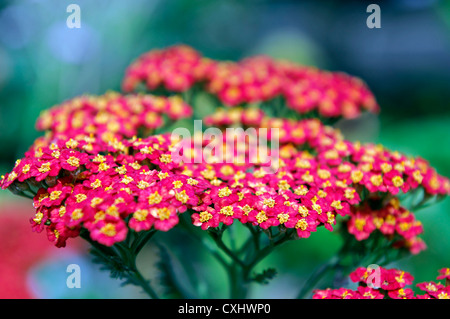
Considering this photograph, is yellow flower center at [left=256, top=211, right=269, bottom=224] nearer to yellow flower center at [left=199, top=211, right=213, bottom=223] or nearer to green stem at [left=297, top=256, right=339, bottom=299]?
yellow flower center at [left=199, top=211, right=213, bottom=223]

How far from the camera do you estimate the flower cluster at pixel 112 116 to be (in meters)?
1.79

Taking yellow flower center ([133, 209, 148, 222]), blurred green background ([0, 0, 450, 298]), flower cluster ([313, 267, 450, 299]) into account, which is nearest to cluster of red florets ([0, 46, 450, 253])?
yellow flower center ([133, 209, 148, 222])

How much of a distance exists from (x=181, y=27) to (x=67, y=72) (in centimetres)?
187

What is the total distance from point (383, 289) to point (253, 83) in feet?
4.12

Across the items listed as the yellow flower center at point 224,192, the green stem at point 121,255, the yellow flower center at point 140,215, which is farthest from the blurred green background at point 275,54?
the yellow flower center at point 140,215

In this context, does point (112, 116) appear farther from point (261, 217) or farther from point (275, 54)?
point (275, 54)

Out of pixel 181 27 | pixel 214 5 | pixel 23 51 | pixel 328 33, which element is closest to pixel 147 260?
pixel 23 51

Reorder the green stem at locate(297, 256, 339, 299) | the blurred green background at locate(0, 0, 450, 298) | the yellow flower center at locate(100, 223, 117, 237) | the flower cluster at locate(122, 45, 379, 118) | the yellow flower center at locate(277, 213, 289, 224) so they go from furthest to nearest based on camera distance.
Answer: the blurred green background at locate(0, 0, 450, 298), the flower cluster at locate(122, 45, 379, 118), the green stem at locate(297, 256, 339, 299), the yellow flower center at locate(277, 213, 289, 224), the yellow flower center at locate(100, 223, 117, 237)

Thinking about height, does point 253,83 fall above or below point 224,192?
above

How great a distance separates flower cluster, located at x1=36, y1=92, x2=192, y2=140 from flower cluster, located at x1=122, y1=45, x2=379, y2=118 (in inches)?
10.0

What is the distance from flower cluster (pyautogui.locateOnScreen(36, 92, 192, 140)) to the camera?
179cm

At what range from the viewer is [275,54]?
5527mm

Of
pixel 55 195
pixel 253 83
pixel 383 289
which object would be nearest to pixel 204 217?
pixel 55 195
